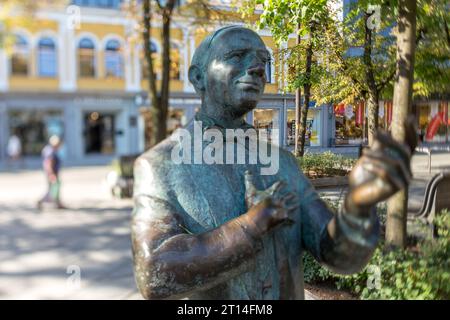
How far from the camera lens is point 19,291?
15.5ft

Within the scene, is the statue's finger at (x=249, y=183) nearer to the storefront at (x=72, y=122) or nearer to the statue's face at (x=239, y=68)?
the statue's face at (x=239, y=68)

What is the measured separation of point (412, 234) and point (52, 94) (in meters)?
20.1

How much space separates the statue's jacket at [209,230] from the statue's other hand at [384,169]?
21cm

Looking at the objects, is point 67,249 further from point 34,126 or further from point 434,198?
point 34,126

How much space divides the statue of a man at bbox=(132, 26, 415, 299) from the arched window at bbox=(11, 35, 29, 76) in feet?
68.8

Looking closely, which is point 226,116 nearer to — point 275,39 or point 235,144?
point 235,144

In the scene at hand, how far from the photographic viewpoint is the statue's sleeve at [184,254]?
4.02 ft

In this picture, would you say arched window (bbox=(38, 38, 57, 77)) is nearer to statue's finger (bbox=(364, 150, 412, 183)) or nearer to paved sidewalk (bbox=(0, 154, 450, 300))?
paved sidewalk (bbox=(0, 154, 450, 300))

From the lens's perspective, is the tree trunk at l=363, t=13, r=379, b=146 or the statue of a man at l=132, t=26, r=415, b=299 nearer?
the statue of a man at l=132, t=26, r=415, b=299

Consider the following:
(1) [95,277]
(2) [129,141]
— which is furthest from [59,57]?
(1) [95,277]

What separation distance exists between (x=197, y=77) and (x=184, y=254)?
0.66m

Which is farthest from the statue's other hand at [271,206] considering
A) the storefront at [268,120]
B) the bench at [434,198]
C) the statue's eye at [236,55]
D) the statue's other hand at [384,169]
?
the bench at [434,198]

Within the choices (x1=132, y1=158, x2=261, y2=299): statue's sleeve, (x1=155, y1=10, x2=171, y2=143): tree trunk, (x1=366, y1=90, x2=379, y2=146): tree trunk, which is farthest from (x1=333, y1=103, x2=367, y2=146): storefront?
(x1=155, y1=10, x2=171, y2=143): tree trunk

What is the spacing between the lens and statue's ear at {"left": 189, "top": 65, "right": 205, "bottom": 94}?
154 cm
